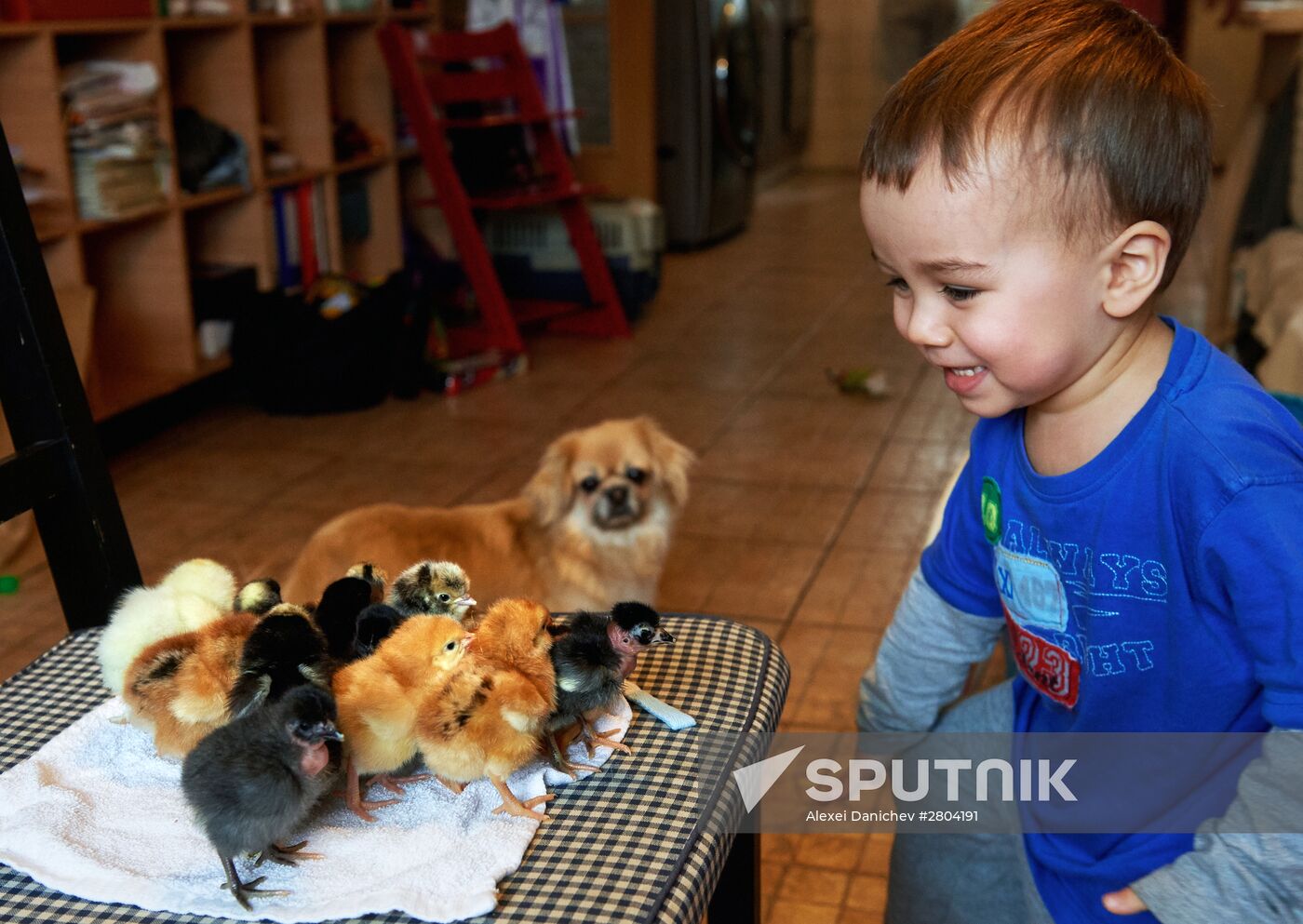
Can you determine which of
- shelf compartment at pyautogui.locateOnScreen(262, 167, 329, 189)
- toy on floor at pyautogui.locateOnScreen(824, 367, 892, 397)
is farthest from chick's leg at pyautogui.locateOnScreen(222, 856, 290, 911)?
shelf compartment at pyautogui.locateOnScreen(262, 167, 329, 189)

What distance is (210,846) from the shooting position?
706mm

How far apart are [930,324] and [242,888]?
57cm

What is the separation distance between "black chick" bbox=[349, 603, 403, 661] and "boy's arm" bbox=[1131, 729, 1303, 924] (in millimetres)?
512

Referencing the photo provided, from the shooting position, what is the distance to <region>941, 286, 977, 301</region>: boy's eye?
0.88m

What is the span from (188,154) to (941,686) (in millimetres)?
3111

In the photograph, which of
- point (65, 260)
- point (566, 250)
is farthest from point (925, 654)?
point (566, 250)

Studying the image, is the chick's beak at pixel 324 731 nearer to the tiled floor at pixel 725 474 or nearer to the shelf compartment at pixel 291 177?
the tiled floor at pixel 725 474

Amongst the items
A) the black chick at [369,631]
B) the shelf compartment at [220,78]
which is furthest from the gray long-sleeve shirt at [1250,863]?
the shelf compartment at [220,78]

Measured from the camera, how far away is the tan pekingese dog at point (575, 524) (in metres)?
2.19

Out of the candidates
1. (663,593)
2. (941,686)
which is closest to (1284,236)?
(663,593)

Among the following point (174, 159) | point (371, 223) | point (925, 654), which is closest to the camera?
point (925, 654)

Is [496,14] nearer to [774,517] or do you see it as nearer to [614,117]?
[614,117]

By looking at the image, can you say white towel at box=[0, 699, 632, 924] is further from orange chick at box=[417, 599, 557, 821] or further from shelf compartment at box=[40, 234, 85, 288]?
shelf compartment at box=[40, 234, 85, 288]

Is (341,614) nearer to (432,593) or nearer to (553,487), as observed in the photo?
(432,593)
